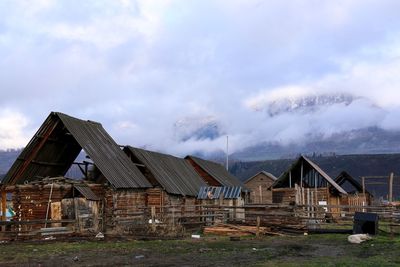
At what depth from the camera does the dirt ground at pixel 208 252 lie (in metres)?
17.2

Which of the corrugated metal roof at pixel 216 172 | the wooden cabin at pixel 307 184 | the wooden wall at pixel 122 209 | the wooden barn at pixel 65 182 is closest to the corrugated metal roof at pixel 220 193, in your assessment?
the wooden wall at pixel 122 209

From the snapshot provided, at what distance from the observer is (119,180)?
32.8 metres

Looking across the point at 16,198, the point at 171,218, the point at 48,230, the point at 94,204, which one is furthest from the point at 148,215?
the point at 16,198

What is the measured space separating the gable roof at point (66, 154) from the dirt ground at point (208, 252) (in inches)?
344

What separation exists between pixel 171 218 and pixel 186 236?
4190 millimetres

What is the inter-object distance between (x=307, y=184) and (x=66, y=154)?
21.5 metres

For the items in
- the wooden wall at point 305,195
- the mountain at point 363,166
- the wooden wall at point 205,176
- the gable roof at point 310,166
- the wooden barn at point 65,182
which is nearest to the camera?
the wooden barn at point 65,182

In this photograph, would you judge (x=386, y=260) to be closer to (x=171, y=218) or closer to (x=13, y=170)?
(x=171, y=218)

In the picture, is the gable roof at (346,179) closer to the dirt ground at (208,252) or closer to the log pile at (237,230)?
the log pile at (237,230)

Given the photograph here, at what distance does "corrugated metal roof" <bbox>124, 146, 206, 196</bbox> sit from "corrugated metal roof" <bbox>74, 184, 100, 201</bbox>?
674 cm

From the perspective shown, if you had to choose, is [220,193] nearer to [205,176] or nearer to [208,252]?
[205,176]

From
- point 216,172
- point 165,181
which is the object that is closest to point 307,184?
point 165,181

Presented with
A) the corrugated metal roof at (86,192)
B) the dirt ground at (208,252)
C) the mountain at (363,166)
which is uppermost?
the mountain at (363,166)

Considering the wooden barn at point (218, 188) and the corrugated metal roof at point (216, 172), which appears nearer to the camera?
the wooden barn at point (218, 188)
